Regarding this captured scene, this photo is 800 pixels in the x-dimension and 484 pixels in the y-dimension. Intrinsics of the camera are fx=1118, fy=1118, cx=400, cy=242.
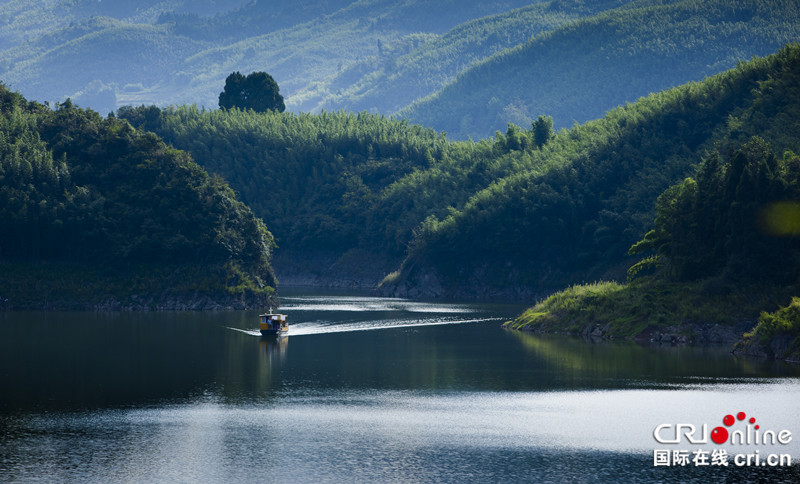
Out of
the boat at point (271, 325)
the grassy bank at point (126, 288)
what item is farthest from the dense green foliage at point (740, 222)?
the grassy bank at point (126, 288)

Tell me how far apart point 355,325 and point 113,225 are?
36494 millimetres

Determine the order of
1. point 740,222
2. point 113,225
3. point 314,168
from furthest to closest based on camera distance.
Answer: point 314,168 → point 113,225 → point 740,222

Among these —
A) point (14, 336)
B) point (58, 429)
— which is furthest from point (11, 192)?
point (58, 429)

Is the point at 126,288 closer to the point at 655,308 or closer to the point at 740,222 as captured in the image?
the point at 655,308

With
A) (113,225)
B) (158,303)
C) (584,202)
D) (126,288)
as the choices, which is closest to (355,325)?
(158,303)

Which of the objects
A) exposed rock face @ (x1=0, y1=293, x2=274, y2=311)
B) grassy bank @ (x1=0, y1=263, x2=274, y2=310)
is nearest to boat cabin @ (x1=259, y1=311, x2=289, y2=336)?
exposed rock face @ (x1=0, y1=293, x2=274, y2=311)

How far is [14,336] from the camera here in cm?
8306

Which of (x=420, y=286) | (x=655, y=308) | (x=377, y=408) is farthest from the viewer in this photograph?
(x=420, y=286)

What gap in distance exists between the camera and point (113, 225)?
395 feet

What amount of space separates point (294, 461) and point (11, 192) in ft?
272

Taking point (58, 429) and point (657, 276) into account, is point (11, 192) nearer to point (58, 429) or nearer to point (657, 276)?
point (657, 276)

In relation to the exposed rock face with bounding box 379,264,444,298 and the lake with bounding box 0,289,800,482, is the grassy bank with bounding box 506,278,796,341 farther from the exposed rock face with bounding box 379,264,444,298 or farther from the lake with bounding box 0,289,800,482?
the exposed rock face with bounding box 379,264,444,298

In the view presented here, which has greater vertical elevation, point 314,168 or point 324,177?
point 314,168

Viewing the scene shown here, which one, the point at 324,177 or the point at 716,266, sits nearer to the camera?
the point at 716,266
